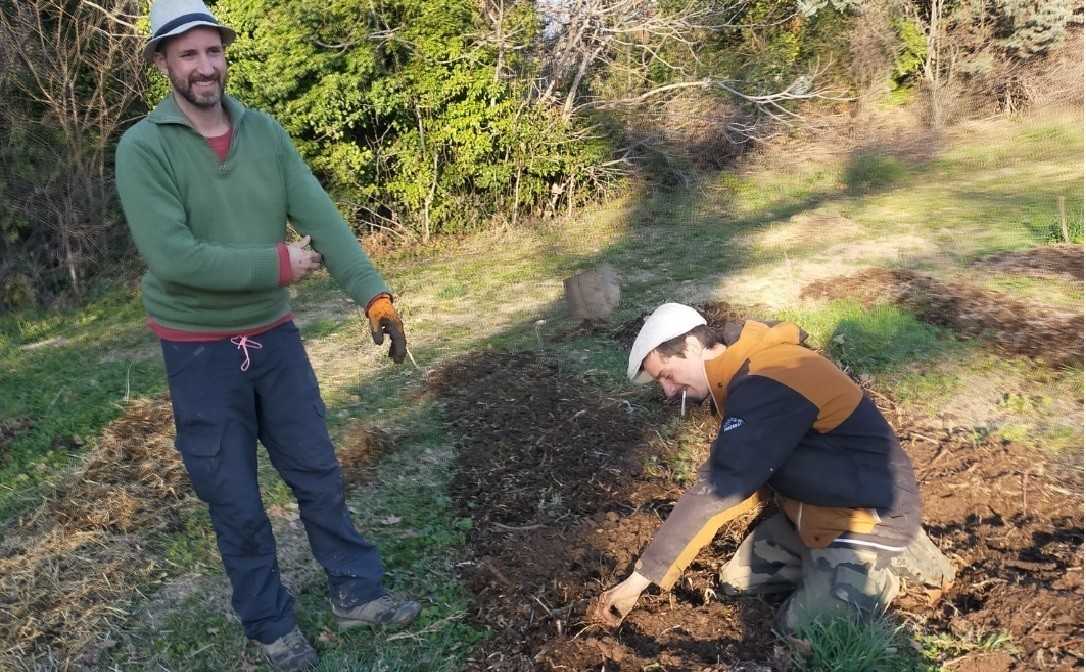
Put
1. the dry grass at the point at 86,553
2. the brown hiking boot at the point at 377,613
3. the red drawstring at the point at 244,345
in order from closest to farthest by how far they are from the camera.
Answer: the red drawstring at the point at 244,345 < the brown hiking boot at the point at 377,613 < the dry grass at the point at 86,553

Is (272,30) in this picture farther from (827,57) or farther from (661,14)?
(827,57)

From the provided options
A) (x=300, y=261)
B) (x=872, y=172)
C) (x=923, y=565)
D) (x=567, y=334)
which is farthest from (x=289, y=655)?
(x=872, y=172)

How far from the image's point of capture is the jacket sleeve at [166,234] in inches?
90.7

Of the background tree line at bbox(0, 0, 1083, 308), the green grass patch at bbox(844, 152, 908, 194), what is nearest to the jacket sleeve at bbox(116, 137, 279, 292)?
the background tree line at bbox(0, 0, 1083, 308)

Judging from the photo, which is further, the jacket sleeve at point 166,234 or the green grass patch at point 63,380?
the green grass patch at point 63,380

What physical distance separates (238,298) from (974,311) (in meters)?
4.95

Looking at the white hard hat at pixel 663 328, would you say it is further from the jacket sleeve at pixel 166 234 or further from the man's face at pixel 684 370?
the jacket sleeve at pixel 166 234

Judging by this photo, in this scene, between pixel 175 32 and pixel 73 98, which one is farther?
pixel 73 98

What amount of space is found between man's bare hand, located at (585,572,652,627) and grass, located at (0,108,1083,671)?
1.58ft

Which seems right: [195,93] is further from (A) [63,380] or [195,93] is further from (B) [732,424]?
(A) [63,380]

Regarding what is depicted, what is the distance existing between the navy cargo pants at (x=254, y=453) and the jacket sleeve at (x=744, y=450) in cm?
121

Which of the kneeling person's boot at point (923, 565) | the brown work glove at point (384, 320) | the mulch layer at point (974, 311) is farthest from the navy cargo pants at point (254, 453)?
the mulch layer at point (974, 311)

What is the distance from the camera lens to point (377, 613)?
296 centimetres

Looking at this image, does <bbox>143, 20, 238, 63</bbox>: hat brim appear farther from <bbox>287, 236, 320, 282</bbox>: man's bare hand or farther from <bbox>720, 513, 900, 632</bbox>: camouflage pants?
<bbox>720, 513, 900, 632</bbox>: camouflage pants
